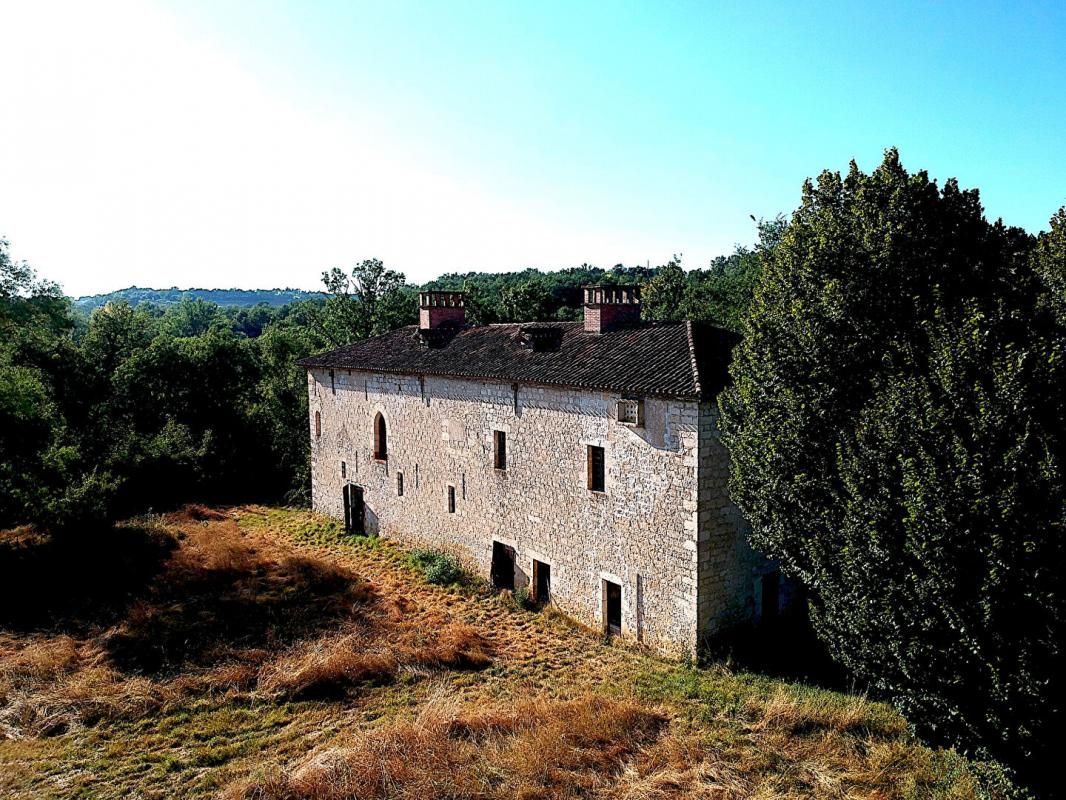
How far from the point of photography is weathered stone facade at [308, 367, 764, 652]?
1396cm

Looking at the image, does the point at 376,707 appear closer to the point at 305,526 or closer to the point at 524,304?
the point at 305,526

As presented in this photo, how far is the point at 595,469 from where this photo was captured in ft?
53.3

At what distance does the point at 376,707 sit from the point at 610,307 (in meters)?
11.4

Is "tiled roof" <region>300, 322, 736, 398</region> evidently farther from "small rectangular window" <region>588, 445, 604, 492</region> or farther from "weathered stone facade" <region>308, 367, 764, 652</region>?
"small rectangular window" <region>588, 445, 604, 492</region>

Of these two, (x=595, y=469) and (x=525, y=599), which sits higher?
(x=595, y=469)

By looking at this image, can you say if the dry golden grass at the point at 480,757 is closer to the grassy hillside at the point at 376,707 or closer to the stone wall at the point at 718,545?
the grassy hillside at the point at 376,707

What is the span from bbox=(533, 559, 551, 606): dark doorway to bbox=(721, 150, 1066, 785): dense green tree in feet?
22.6

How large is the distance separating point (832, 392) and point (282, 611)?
13705 mm

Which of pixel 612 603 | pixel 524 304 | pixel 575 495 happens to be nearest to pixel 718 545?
pixel 612 603

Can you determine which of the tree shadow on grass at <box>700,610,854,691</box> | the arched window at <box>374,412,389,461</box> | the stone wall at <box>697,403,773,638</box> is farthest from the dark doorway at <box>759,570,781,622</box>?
the arched window at <box>374,412,389,461</box>

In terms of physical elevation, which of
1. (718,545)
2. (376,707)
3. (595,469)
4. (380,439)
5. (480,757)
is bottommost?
(376,707)

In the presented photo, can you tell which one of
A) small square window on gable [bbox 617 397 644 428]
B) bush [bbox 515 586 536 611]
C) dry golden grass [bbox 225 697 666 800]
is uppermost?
small square window on gable [bbox 617 397 644 428]

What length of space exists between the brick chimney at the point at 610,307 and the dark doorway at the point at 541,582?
21.2 ft

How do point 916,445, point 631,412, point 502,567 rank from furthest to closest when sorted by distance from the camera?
1. point 502,567
2. point 631,412
3. point 916,445
